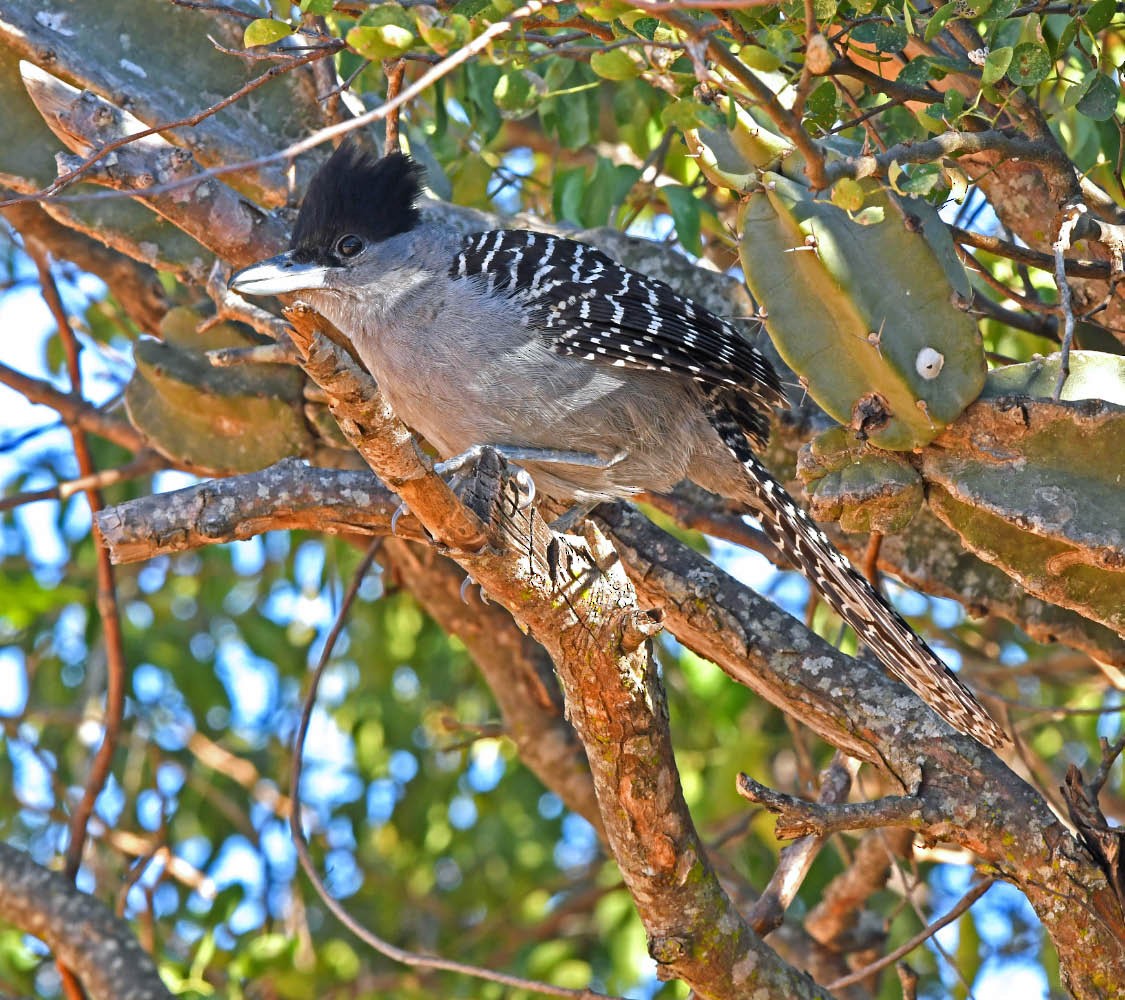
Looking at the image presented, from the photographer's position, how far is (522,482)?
333 cm

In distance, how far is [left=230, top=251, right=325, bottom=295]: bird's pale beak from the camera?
380cm

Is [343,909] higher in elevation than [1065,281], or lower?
lower

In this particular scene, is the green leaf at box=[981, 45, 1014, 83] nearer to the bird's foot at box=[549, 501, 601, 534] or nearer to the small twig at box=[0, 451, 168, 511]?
the bird's foot at box=[549, 501, 601, 534]

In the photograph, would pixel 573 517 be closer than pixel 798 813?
No

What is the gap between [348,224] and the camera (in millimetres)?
4242

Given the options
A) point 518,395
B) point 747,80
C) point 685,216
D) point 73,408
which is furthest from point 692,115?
point 73,408

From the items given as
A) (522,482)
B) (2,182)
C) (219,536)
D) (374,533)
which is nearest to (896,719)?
(522,482)

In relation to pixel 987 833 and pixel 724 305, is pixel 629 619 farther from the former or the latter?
pixel 724 305

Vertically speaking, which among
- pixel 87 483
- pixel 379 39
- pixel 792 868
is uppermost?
pixel 87 483

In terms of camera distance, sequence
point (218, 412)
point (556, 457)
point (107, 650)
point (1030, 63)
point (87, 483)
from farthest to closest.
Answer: point (87, 483) → point (107, 650) → point (218, 412) → point (556, 457) → point (1030, 63)

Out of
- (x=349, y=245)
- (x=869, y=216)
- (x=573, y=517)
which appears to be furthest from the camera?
(x=349, y=245)

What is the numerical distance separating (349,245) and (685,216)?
3.45 feet

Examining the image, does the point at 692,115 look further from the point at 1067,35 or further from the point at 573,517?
the point at 573,517

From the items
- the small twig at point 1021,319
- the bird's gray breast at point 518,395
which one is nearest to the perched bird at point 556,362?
the bird's gray breast at point 518,395
